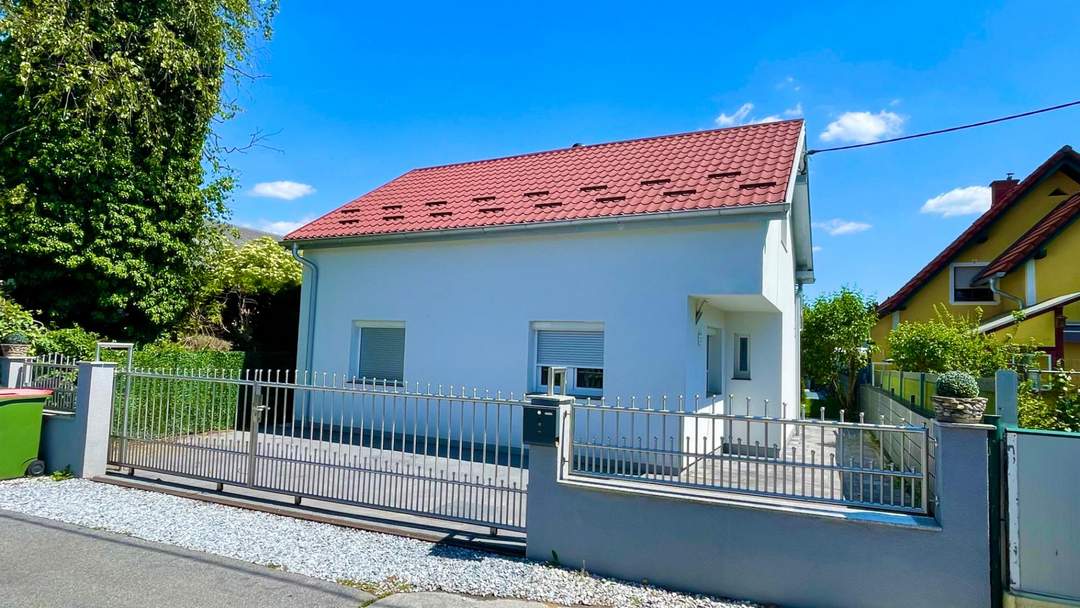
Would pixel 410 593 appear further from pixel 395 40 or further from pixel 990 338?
pixel 990 338

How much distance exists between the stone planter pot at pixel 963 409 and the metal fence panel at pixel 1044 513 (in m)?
0.30

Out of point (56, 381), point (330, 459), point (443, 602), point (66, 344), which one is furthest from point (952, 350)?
point (66, 344)

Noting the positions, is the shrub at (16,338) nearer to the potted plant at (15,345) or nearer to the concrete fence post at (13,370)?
the potted plant at (15,345)

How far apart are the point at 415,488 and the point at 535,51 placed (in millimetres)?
9136

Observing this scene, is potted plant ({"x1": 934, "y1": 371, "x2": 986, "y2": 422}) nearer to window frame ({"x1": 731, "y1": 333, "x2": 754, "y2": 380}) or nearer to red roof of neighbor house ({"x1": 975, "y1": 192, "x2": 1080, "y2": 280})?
window frame ({"x1": 731, "y1": 333, "x2": 754, "y2": 380})

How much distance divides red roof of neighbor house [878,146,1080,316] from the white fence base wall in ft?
64.7

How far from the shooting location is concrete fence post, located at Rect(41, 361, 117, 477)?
25.5 feet

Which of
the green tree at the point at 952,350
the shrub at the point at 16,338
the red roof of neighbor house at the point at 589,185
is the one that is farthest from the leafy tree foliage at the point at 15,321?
the green tree at the point at 952,350

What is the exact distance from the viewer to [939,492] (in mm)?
4129

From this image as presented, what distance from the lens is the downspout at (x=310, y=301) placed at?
1218 centimetres

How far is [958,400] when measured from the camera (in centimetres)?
412

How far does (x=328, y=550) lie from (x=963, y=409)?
532 centimetres

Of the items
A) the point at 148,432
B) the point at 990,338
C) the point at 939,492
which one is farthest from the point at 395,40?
the point at 990,338

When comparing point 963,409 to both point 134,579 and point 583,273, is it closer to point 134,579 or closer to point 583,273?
point 583,273
